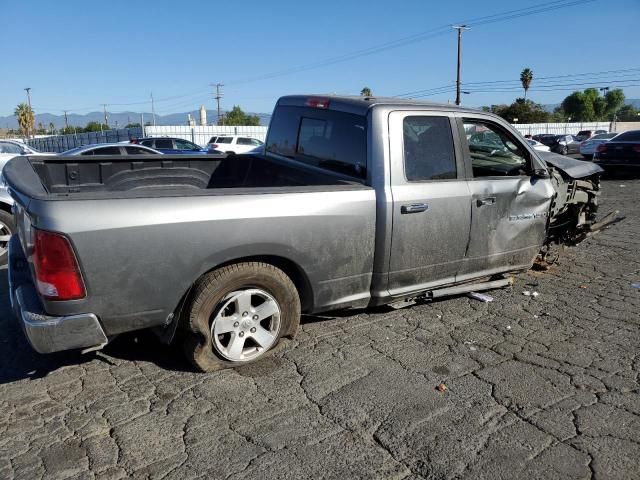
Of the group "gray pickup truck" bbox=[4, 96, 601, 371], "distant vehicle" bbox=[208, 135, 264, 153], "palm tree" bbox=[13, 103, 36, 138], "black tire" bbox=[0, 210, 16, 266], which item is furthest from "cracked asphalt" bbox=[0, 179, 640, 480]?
"palm tree" bbox=[13, 103, 36, 138]

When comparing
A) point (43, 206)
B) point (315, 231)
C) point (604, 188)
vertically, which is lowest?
point (604, 188)

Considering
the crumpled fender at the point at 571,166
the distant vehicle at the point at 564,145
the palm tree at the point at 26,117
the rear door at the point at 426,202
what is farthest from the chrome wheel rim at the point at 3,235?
the palm tree at the point at 26,117

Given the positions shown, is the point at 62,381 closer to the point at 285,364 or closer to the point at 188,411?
the point at 188,411

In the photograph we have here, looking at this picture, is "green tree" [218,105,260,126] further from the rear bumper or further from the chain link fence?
the rear bumper

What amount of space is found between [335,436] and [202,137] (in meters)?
41.6

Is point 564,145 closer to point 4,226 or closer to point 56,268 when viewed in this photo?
point 4,226

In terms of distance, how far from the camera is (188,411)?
310cm

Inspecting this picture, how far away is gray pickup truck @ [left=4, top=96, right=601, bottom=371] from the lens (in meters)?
2.92

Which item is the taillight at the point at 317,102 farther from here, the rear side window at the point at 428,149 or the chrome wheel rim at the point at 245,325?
the chrome wheel rim at the point at 245,325

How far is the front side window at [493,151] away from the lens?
457 cm

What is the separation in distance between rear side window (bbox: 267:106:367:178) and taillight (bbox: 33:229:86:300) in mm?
2104

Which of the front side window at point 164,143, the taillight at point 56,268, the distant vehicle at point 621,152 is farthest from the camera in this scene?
the front side window at point 164,143

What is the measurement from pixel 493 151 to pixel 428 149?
3.72 feet

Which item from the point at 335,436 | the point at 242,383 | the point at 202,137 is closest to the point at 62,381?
the point at 242,383
